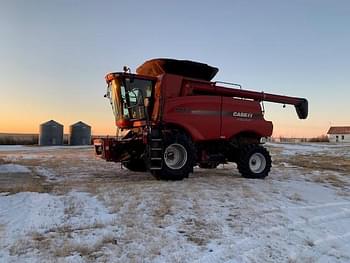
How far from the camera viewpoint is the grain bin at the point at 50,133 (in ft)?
153

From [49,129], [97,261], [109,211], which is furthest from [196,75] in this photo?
[49,129]

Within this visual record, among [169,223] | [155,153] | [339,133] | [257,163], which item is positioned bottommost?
[169,223]

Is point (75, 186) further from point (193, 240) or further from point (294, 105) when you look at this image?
point (294, 105)

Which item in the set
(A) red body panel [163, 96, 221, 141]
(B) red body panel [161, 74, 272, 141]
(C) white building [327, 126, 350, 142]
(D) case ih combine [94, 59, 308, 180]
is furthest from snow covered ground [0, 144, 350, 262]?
(C) white building [327, 126, 350, 142]

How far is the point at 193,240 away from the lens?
537 cm

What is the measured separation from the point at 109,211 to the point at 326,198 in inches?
203

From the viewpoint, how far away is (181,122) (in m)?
11.2

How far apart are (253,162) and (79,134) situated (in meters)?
38.8

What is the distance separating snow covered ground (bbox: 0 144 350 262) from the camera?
4875mm

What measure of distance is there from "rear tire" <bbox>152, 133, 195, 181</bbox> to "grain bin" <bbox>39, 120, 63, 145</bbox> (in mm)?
38480

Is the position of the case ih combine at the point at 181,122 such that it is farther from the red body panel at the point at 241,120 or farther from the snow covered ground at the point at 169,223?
the snow covered ground at the point at 169,223

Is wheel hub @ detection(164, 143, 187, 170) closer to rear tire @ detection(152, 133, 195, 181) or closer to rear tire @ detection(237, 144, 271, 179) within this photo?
rear tire @ detection(152, 133, 195, 181)

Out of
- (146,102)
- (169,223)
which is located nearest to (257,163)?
(146,102)

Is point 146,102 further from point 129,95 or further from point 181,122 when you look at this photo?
point 181,122
